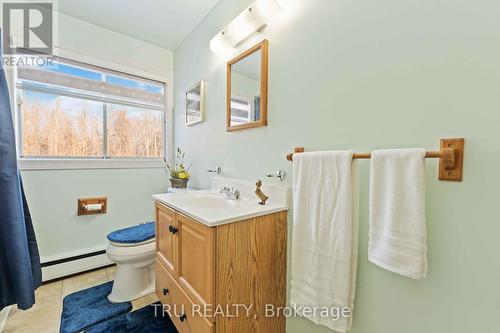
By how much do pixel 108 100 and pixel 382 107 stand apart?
2481 millimetres

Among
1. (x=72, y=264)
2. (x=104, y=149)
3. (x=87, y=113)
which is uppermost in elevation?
(x=87, y=113)

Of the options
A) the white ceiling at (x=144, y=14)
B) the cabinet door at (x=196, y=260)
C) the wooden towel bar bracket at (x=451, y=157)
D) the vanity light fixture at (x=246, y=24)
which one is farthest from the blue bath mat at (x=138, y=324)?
the white ceiling at (x=144, y=14)

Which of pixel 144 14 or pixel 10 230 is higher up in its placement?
pixel 144 14

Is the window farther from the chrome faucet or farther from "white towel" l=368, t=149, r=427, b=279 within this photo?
"white towel" l=368, t=149, r=427, b=279

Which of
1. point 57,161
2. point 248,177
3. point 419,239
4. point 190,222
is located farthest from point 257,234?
point 57,161

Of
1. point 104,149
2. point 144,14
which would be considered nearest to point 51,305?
point 104,149

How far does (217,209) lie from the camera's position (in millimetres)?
1149

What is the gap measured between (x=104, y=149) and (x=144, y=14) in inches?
53.9

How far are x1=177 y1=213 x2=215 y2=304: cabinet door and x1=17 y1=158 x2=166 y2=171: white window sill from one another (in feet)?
5.00

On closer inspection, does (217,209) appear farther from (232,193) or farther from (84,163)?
(84,163)

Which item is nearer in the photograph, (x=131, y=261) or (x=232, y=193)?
(x=232, y=193)

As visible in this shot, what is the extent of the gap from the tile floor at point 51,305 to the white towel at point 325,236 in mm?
1348

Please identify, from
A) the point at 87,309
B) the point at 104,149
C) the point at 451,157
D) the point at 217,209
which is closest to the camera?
→ the point at 451,157

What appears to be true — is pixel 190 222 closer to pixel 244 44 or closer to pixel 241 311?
pixel 241 311
